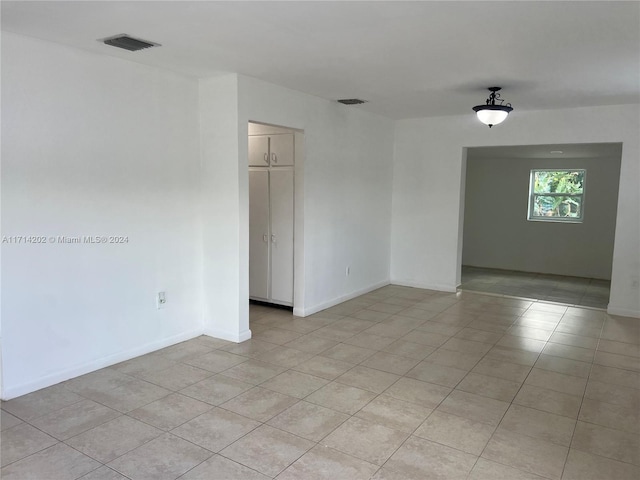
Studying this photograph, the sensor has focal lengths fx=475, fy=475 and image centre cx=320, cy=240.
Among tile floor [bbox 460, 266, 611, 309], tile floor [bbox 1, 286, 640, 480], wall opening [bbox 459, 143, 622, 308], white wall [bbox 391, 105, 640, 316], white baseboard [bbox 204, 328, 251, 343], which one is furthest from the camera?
wall opening [bbox 459, 143, 622, 308]

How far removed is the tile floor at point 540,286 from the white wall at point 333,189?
177 cm

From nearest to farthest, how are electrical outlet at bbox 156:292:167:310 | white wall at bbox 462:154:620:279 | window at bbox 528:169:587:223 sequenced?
electrical outlet at bbox 156:292:167:310, white wall at bbox 462:154:620:279, window at bbox 528:169:587:223

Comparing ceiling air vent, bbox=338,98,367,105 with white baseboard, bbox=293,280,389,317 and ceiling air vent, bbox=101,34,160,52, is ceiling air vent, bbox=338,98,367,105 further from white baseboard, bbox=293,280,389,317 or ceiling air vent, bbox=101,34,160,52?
ceiling air vent, bbox=101,34,160,52

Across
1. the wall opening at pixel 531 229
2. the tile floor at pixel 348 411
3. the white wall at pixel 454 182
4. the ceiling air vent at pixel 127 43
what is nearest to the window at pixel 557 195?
the wall opening at pixel 531 229

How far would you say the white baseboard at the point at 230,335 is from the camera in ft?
14.4

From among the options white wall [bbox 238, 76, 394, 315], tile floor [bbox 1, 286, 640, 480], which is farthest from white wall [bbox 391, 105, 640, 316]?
tile floor [bbox 1, 286, 640, 480]

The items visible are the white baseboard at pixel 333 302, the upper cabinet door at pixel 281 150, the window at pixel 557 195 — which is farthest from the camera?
the window at pixel 557 195

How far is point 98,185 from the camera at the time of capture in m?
3.56

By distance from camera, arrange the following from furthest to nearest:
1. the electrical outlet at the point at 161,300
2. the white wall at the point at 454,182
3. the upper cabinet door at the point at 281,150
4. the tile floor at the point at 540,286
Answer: the tile floor at the point at 540,286 < the white wall at the point at 454,182 < the upper cabinet door at the point at 281,150 < the electrical outlet at the point at 161,300

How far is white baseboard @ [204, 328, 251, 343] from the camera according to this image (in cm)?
438

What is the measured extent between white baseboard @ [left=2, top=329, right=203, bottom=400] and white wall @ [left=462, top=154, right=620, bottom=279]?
20.1 feet

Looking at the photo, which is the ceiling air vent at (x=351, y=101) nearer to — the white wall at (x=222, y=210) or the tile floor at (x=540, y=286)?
the white wall at (x=222, y=210)

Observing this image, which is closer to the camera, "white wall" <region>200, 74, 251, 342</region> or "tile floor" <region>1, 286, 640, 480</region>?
"tile floor" <region>1, 286, 640, 480</region>

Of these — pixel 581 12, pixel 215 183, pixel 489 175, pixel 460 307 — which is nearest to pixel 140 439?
pixel 215 183
